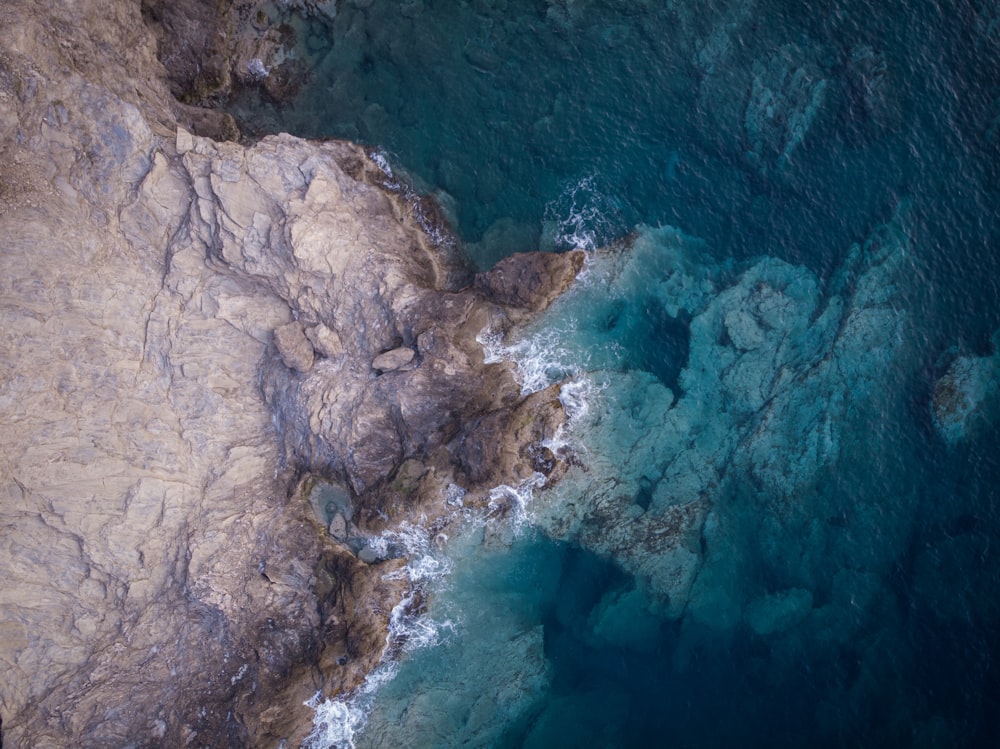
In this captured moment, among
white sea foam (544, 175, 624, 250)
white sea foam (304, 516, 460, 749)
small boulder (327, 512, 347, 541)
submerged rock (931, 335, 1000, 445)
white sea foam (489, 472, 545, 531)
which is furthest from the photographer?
white sea foam (544, 175, 624, 250)

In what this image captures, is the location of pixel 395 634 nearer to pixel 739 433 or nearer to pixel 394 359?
pixel 394 359

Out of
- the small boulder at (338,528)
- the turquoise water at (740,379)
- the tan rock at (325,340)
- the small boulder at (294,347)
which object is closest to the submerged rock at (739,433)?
the turquoise water at (740,379)

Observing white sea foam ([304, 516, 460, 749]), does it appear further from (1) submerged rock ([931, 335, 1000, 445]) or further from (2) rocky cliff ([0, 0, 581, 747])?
(1) submerged rock ([931, 335, 1000, 445])

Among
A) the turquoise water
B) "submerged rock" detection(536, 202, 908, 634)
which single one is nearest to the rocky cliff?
"submerged rock" detection(536, 202, 908, 634)

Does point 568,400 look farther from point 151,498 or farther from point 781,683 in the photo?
point 151,498

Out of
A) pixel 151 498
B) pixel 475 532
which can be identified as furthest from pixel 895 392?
pixel 151 498

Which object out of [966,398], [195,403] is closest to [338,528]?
[195,403]

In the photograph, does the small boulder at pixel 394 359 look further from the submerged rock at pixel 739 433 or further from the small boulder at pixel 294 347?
the submerged rock at pixel 739 433
